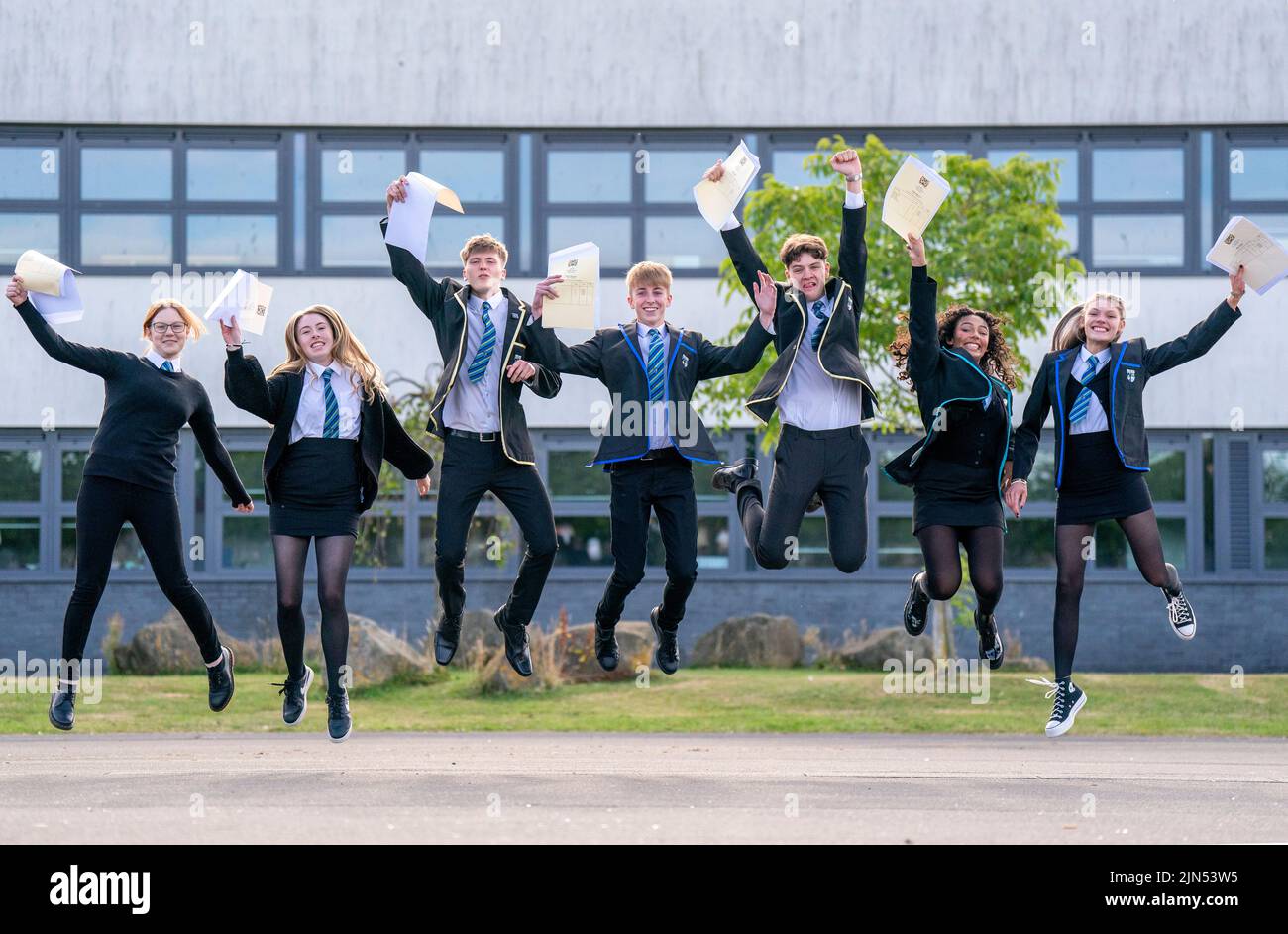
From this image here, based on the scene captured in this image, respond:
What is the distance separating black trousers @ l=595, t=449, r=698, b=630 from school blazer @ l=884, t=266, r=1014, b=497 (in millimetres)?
1302

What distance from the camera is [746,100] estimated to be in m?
23.7

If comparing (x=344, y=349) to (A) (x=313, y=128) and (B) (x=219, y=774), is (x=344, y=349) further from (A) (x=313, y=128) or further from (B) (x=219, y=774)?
(A) (x=313, y=128)

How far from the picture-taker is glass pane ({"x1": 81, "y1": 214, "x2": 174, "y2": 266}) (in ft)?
77.9

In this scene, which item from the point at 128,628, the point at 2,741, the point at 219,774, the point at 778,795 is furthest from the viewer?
the point at 128,628

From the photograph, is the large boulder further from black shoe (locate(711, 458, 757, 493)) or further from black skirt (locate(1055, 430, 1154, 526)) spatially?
black skirt (locate(1055, 430, 1154, 526))

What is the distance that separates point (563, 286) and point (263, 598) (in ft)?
49.4

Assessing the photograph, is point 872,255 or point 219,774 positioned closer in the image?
point 219,774

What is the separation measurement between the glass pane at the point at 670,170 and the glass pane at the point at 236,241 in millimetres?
5558

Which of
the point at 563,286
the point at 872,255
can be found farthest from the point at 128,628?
the point at 563,286

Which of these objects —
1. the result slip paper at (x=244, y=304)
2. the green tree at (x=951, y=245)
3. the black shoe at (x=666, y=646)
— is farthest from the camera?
the green tree at (x=951, y=245)

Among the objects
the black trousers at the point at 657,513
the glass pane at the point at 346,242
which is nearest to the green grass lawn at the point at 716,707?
the glass pane at the point at 346,242

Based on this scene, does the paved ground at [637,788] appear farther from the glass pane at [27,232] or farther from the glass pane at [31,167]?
the glass pane at [31,167]

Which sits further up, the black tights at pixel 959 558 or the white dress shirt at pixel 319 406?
the white dress shirt at pixel 319 406

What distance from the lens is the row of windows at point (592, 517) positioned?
23.5 m
